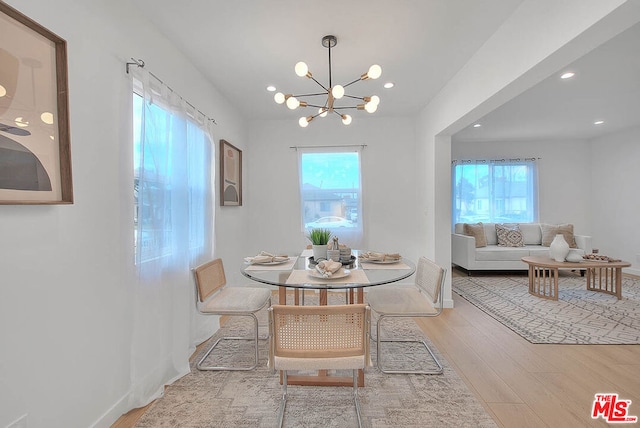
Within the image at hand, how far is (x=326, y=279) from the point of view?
5.97 feet

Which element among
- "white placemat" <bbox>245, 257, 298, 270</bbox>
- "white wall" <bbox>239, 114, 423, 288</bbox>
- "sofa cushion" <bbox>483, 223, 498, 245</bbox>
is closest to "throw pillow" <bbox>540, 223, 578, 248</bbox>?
"sofa cushion" <bbox>483, 223, 498, 245</bbox>

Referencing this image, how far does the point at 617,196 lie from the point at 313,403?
6.70 meters

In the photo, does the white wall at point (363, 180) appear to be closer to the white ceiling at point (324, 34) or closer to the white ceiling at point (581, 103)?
the white ceiling at point (324, 34)

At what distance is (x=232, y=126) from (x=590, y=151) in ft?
22.4

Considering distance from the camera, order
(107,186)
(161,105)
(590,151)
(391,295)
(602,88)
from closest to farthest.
A: (107,186) → (161,105) → (391,295) → (602,88) → (590,151)

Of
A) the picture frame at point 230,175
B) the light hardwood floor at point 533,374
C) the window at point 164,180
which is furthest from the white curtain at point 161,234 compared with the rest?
the picture frame at point 230,175

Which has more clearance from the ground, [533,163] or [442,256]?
[533,163]

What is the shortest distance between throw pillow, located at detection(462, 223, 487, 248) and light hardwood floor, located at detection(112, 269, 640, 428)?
2.67m

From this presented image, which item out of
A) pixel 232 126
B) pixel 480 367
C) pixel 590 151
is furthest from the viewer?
pixel 590 151

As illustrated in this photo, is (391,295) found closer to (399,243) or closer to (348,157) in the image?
(399,243)

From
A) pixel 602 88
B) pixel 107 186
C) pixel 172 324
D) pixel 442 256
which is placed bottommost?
pixel 172 324

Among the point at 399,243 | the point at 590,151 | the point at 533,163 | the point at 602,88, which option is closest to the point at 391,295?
the point at 399,243

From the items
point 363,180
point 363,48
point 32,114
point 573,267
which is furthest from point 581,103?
point 32,114

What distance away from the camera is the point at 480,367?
87.3 inches
